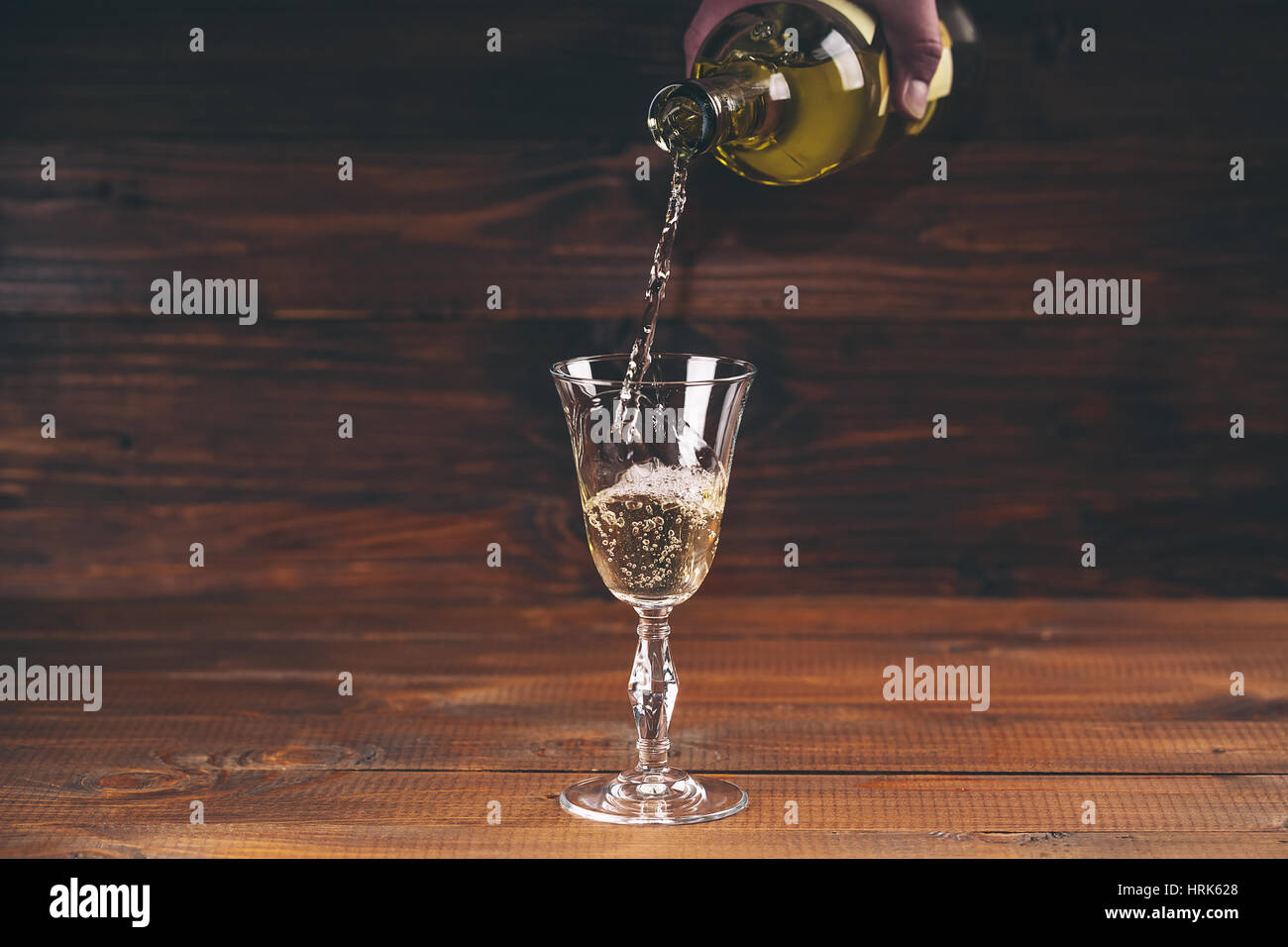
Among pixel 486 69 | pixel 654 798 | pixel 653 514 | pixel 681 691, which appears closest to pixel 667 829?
pixel 654 798

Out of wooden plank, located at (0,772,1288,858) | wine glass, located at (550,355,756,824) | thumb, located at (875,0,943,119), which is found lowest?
wooden plank, located at (0,772,1288,858)

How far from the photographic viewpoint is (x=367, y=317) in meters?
1.40

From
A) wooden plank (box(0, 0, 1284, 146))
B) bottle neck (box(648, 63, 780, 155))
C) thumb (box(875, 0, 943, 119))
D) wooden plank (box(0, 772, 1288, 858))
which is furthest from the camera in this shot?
wooden plank (box(0, 0, 1284, 146))

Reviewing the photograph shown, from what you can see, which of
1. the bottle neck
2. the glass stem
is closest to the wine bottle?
the bottle neck

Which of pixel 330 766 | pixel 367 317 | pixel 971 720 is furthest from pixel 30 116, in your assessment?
pixel 971 720

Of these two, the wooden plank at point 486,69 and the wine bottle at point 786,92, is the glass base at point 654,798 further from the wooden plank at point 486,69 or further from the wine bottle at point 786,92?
the wooden plank at point 486,69

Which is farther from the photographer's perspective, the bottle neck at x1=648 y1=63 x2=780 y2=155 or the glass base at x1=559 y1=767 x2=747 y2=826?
the bottle neck at x1=648 y1=63 x2=780 y2=155

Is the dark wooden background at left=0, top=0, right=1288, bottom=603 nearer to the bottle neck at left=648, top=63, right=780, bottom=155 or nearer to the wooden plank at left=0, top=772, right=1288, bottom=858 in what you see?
the bottle neck at left=648, top=63, right=780, bottom=155

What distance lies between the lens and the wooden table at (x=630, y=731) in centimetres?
90

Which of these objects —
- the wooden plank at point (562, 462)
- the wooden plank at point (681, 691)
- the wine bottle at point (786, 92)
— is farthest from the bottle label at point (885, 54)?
the wooden plank at point (681, 691)

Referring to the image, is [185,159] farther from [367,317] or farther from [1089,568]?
[1089,568]

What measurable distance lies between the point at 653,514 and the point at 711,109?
0.30m

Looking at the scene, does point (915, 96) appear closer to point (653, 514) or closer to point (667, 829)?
point (653, 514)

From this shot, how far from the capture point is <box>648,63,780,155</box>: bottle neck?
102cm
